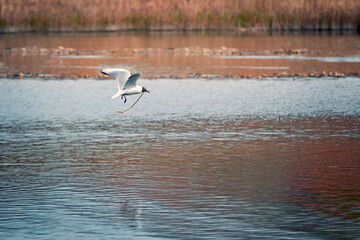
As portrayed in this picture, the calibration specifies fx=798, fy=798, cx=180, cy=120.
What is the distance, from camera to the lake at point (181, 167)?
1223cm

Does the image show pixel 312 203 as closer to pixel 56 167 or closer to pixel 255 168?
pixel 255 168

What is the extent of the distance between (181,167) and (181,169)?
236 millimetres

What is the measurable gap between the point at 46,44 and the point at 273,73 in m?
30.3

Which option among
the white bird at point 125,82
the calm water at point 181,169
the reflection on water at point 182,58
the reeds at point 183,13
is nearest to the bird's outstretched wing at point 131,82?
the white bird at point 125,82

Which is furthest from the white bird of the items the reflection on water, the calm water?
the reflection on water

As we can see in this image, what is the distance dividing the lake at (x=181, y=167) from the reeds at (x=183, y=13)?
44199mm

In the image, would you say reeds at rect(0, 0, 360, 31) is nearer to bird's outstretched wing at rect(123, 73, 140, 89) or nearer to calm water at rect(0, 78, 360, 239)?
calm water at rect(0, 78, 360, 239)

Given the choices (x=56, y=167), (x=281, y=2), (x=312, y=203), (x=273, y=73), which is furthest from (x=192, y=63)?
(x=312, y=203)

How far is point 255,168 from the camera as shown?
1653cm

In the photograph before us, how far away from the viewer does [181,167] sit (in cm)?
1666

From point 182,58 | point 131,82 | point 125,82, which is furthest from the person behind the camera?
point 182,58

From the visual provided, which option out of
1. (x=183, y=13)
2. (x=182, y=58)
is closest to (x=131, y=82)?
(x=182, y=58)

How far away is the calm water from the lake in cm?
3

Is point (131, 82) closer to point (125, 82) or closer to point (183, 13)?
point (125, 82)
